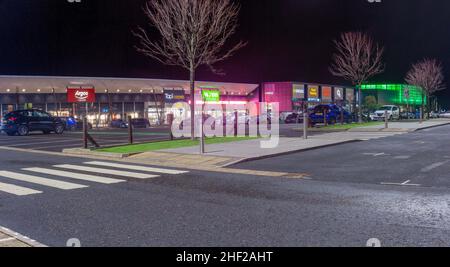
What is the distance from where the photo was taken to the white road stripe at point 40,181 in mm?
9758

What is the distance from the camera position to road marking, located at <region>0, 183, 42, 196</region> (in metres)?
9.05

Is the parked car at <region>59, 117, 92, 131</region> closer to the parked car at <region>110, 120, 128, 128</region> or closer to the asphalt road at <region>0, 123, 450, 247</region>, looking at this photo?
the parked car at <region>110, 120, 128, 128</region>

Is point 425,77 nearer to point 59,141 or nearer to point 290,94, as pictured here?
point 290,94

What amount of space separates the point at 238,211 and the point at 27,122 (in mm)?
27743

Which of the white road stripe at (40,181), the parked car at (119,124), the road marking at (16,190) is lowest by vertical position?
the road marking at (16,190)

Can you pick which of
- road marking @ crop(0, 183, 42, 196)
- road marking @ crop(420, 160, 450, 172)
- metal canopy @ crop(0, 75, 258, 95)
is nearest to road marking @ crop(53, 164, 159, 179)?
road marking @ crop(0, 183, 42, 196)

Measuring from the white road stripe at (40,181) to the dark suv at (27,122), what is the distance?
797 inches

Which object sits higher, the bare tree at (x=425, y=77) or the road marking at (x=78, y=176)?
the bare tree at (x=425, y=77)

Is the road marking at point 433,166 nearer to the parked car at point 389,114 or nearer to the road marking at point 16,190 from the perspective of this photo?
the road marking at point 16,190

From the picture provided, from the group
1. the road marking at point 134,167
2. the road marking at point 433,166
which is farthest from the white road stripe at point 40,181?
the road marking at point 433,166

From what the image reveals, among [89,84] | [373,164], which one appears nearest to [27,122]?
[89,84]

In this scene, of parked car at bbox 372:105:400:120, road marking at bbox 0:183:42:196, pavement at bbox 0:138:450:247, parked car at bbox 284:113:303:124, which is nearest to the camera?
pavement at bbox 0:138:450:247

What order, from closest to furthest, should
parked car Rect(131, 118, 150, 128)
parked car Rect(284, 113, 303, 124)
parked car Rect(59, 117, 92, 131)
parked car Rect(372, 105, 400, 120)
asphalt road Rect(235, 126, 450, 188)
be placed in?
asphalt road Rect(235, 126, 450, 188), parked car Rect(59, 117, 92, 131), parked car Rect(372, 105, 400, 120), parked car Rect(131, 118, 150, 128), parked car Rect(284, 113, 303, 124)

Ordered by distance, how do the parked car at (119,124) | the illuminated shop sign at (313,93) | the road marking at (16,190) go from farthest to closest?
the illuminated shop sign at (313,93) → the parked car at (119,124) → the road marking at (16,190)
